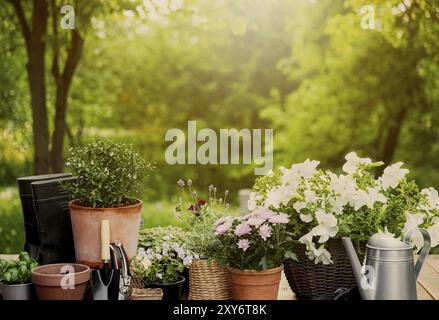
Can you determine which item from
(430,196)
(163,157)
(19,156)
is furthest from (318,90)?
(430,196)

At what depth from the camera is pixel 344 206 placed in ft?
8.61

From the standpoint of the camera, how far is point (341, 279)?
2602 millimetres

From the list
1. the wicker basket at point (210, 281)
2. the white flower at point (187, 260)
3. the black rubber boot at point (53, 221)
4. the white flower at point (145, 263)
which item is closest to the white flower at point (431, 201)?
the wicker basket at point (210, 281)

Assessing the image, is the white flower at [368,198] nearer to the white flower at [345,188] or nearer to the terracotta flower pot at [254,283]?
the white flower at [345,188]

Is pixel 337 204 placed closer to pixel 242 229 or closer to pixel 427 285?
pixel 242 229

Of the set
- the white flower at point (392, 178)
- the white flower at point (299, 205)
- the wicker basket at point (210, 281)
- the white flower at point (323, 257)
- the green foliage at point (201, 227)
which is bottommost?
the wicker basket at point (210, 281)

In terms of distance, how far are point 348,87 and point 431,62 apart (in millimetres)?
2757

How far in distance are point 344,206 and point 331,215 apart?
0.55 feet

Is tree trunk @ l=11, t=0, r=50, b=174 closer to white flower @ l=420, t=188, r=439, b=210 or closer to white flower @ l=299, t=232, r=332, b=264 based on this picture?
white flower @ l=299, t=232, r=332, b=264

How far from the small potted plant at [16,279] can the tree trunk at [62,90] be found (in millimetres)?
3726

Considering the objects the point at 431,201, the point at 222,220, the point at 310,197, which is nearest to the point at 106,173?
the point at 222,220

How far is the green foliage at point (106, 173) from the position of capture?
258 centimetres

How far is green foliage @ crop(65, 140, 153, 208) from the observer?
102 inches

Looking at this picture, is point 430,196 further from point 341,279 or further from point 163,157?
point 163,157
